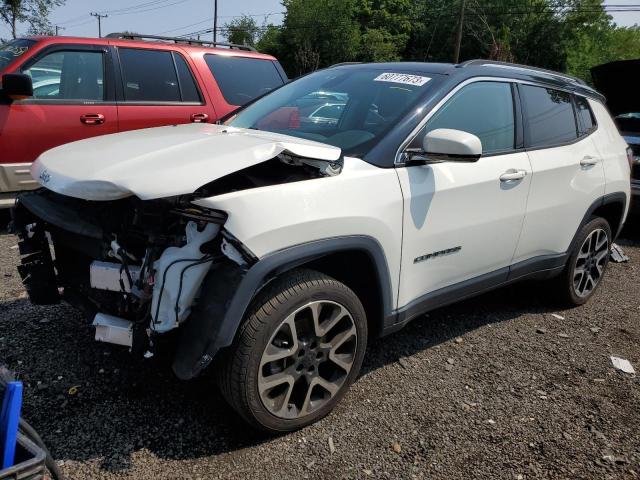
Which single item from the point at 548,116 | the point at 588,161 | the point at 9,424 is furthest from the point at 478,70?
the point at 9,424

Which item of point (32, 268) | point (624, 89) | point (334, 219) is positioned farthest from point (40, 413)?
point (624, 89)

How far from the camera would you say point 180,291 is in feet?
6.90

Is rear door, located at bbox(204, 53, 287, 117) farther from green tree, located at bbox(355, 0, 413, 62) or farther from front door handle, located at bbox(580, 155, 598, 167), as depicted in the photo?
green tree, located at bbox(355, 0, 413, 62)

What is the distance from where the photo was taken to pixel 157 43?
5914 mm

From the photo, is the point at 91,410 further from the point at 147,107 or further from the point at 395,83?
the point at 147,107

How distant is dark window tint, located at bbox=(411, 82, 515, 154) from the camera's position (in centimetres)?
298

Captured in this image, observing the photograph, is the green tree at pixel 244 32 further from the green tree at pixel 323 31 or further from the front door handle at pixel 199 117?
the front door handle at pixel 199 117

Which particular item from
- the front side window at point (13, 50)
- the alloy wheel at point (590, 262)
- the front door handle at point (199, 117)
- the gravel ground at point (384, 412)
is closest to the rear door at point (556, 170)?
the alloy wheel at point (590, 262)

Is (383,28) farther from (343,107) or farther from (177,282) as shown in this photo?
(177,282)

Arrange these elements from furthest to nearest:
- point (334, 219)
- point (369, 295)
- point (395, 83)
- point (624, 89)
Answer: point (624, 89), point (395, 83), point (369, 295), point (334, 219)

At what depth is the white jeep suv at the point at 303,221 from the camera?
2127mm

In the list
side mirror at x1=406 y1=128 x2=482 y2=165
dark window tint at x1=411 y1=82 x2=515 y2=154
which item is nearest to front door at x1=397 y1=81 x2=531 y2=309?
dark window tint at x1=411 y1=82 x2=515 y2=154

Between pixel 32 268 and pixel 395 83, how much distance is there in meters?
2.26

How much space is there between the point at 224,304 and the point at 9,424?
2.80ft
